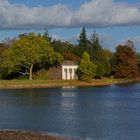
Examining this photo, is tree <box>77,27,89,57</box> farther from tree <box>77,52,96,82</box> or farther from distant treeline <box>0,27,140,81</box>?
tree <box>77,52,96,82</box>

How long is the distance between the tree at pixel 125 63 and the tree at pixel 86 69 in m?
18.5

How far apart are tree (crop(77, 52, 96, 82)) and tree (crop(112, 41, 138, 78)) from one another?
729 inches

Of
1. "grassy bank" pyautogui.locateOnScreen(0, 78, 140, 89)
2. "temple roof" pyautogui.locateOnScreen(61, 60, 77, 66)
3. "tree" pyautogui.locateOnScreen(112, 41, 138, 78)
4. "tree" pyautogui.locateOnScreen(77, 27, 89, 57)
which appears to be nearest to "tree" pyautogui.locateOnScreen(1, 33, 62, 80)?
"temple roof" pyautogui.locateOnScreen(61, 60, 77, 66)

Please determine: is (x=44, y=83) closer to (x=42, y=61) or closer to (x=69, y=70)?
(x=42, y=61)

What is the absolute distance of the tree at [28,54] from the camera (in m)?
136

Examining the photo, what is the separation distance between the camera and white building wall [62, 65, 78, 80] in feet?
477

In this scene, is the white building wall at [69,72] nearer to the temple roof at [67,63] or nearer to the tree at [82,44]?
the temple roof at [67,63]

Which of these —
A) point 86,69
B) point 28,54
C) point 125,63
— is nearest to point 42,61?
point 28,54

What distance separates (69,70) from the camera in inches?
5748

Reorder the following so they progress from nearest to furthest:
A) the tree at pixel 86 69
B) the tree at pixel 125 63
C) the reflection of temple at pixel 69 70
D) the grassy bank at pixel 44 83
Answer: the grassy bank at pixel 44 83 → the tree at pixel 86 69 → the reflection of temple at pixel 69 70 → the tree at pixel 125 63

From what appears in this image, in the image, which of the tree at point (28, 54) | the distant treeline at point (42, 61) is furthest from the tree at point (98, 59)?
the tree at point (28, 54)

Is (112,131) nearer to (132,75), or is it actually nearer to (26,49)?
(26,49)

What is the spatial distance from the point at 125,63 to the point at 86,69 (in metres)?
23.6

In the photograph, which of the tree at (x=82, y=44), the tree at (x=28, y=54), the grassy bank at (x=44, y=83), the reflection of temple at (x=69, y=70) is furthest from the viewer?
the tree at (x=82, y=44)
